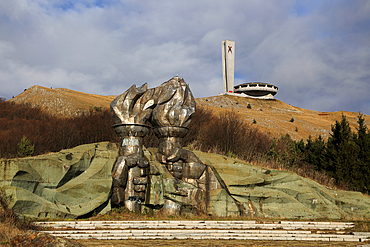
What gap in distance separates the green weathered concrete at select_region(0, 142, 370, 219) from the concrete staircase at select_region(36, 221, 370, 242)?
1098 millimetres

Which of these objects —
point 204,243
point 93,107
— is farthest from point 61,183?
point 93,107

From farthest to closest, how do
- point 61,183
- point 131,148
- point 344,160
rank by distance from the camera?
point 344,160 < point 131,148 < point 61,183

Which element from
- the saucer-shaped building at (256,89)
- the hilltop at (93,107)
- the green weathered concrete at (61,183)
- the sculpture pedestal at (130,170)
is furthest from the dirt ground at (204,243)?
the saucer-shaped building at (256,89)

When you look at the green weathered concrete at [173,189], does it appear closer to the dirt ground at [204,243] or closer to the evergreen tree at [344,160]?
the dirt ground at [204,243]

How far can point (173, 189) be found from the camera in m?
11.1

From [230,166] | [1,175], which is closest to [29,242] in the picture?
[1,175]

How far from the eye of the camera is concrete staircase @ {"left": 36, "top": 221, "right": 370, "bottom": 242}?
7.67m

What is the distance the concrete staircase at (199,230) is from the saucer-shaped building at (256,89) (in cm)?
7694

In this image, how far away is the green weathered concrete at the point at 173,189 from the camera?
8.92 meters

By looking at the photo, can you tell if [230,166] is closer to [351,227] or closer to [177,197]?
[177,197]

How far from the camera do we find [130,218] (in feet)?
32.3

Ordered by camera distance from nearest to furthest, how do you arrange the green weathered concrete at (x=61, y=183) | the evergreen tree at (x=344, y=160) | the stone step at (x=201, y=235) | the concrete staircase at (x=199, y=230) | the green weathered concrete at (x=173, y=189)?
the stone step at (x=201, y=235) → the concrete staircase at (x=199, y=230) → the green weathered concrete at (x=61, y=183) → the green weathered concrete at (x=173, y=189) → the evergreen tree at (x=344, y=160)

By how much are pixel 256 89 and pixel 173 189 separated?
76.5 meters

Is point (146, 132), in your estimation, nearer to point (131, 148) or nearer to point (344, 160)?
point (131, 148)
